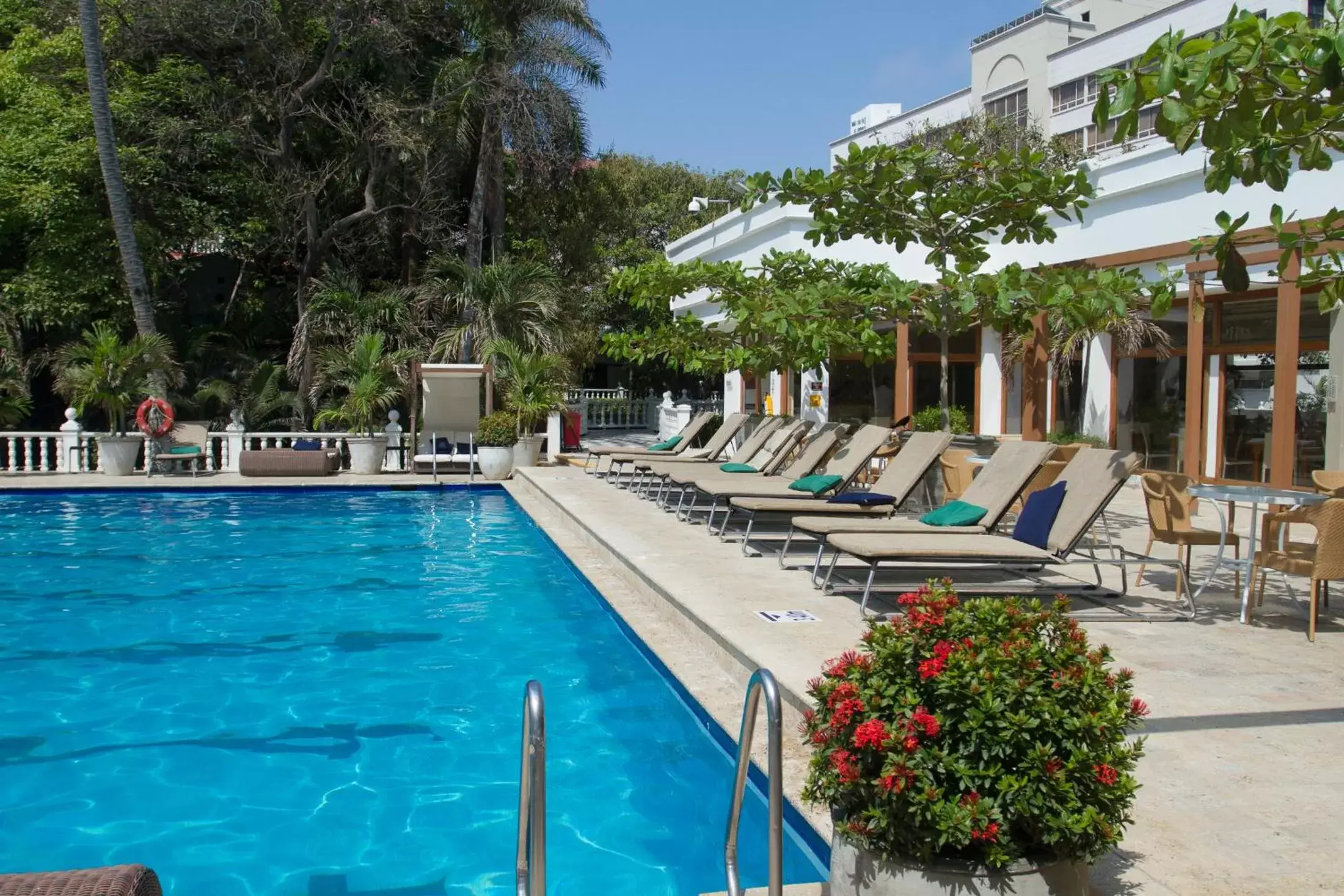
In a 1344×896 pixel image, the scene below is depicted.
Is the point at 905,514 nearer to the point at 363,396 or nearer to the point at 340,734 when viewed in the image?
the point at 340,734

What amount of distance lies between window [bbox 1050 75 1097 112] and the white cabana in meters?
35.2

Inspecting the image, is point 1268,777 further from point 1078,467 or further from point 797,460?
point 797,460

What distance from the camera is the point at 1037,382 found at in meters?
17.3

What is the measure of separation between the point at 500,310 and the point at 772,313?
13362 millimetres

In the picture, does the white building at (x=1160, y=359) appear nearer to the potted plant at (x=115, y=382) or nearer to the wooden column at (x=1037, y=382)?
the wooden column at (x=1037, y=382)

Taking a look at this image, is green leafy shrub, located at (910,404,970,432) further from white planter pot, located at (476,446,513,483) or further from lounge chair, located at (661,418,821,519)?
white planter pot, located at (476,446,513,483)

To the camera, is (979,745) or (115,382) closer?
(979,745)

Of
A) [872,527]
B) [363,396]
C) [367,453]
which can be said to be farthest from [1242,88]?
[367,453]

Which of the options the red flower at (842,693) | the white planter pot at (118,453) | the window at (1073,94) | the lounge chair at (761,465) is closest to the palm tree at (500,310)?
the white planter pot at (118,453)

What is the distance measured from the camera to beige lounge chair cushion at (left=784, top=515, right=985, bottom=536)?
7.64m

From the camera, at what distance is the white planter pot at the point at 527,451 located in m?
19.0

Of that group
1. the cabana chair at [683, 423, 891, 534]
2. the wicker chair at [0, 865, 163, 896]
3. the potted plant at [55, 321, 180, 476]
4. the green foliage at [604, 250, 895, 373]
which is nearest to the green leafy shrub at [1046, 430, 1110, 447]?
the green foliage at [604, 250, 895, 373]

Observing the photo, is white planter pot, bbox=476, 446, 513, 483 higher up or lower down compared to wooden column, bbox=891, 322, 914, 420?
lower down

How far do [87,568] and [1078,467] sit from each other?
936cm
